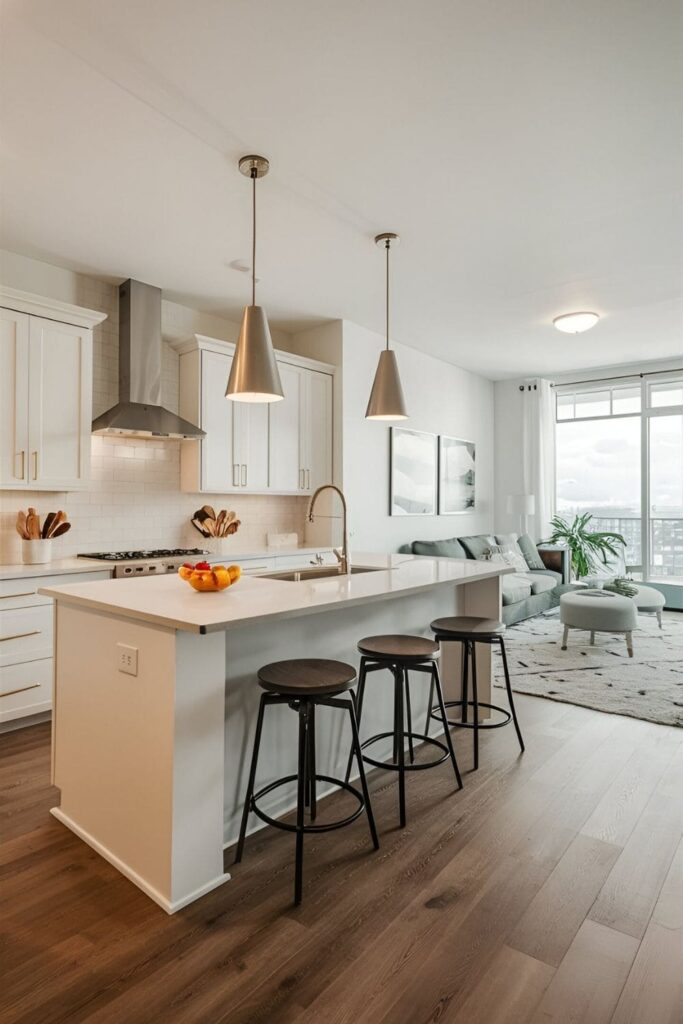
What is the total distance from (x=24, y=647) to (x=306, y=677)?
6.87 feet

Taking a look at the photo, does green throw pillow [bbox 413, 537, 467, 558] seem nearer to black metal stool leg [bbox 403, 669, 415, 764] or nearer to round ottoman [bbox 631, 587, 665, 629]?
round ottoman [bbox 631, 587, 665, 629]

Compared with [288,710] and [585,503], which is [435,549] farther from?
[288,710]

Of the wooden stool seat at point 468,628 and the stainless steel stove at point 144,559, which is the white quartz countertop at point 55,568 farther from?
the wooden stool seat at point 468,628

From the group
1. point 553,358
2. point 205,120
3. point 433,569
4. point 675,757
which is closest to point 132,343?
point 205,120

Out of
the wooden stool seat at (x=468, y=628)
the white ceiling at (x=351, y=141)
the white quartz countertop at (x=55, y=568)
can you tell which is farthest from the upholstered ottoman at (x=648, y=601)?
the white quartz countertop at (x=55, y=568)

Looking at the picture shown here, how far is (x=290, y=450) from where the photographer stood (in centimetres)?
520

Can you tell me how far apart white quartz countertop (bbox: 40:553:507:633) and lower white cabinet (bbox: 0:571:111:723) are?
3.60 feet

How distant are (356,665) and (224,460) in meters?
2.48

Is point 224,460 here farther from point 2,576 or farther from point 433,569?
point 433,569

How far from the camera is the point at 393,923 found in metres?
1.75

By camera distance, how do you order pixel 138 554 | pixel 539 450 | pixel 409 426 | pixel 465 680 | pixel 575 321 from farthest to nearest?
pixel 539 450
pixel 409 426
pixel 575 321
pixel 138 554
pixel 465 680

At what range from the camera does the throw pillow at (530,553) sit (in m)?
7.08

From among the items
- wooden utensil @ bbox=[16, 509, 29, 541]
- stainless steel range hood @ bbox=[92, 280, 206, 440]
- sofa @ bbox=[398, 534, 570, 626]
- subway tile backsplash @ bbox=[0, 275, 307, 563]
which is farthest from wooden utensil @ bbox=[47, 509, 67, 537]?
sofa @ bbox=[398, 534, 570, 626]

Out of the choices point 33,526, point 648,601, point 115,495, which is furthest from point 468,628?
point 648,601
